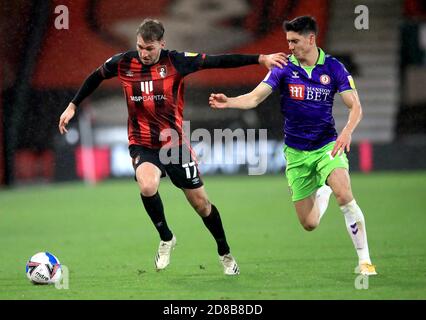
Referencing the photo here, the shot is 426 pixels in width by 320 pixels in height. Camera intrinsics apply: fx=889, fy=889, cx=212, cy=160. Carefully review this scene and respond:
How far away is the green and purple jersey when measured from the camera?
796 centimetres

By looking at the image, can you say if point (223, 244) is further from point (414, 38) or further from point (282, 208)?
point (414, 38)

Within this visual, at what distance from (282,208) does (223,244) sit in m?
6.36

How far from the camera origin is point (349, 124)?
7.56 m

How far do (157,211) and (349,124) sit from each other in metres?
1.92

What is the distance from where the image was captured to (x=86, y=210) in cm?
1443

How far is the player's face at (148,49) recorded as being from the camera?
7.78 meters

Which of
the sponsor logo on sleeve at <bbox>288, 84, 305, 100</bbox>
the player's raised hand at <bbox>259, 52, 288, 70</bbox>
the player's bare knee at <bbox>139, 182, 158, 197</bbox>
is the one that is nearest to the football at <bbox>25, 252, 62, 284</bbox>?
the player's bare knee at <bbox>139, 182, 158, 197</bbox>

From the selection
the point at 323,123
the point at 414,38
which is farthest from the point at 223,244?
the point at 414,38

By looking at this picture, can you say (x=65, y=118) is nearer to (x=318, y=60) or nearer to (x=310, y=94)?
(x=310, y=94)

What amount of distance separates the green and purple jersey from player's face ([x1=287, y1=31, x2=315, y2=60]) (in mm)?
146

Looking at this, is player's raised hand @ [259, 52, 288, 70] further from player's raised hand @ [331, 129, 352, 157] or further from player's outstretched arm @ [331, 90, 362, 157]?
player's raised hand @ [331, 129, 352, 157]

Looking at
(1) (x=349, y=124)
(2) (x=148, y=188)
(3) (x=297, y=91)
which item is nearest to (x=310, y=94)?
(3) (x=297, y=91)

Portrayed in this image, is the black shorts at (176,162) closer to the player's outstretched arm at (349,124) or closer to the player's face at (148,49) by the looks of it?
the player's face at (148,49)

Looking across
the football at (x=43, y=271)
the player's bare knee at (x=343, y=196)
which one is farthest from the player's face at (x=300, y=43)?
the football at (x=43, y=271)
